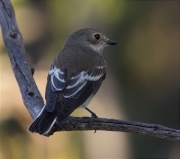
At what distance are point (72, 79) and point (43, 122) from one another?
2.48ft

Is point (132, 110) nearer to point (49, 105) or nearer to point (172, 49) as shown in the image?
point (172, 49)

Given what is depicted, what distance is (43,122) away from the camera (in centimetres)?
449

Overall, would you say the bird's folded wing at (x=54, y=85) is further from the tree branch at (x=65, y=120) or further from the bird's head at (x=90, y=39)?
the bird's head at (x=90, y=39)

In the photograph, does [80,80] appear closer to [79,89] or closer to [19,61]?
[79,89]

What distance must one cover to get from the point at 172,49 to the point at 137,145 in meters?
1.92

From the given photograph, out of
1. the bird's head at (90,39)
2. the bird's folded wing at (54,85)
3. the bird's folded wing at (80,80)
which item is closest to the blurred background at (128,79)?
the bird's head at (90,39)

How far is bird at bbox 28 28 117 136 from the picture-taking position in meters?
4.62

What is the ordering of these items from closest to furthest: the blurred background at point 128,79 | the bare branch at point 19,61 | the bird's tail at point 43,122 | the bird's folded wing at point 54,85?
1. the bird's tail at point 43,122
2. the bird's folded wing at point 54,85
3. the bare branch at point 19,61
4. the blurred background at point 128,79

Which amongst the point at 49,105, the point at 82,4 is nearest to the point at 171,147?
the point at 82,4

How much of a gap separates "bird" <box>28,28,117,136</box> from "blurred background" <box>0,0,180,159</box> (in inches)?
101

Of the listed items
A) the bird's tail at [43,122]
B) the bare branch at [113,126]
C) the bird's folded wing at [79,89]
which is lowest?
the bare branch at [113,126]

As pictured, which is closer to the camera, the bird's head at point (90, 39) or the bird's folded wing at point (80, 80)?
the bird's folded wing at point (80, 80)

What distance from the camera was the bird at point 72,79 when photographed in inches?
182

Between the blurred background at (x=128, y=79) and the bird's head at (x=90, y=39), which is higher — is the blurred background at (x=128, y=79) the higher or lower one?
the lower one
